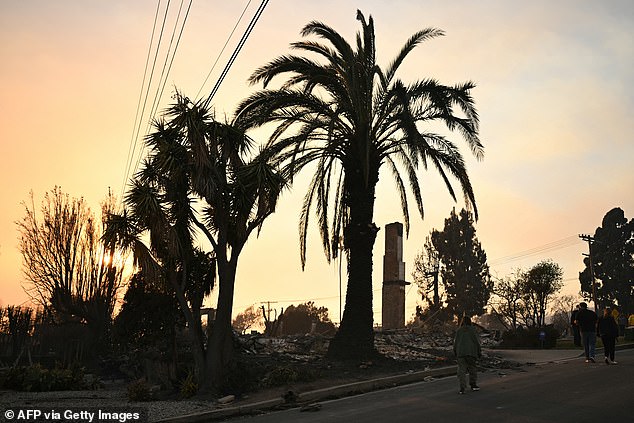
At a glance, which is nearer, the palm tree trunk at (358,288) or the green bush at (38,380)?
the palm tree trunk at (358,288)

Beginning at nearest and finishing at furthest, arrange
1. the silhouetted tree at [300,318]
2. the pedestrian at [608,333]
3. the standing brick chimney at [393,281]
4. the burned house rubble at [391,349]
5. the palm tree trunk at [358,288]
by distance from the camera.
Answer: the pedestrian at [608,333] → the palm tree trunk at [358,288] → the burned house rubble at [391,349] → the standing brick chimney at [393,281] → the silhouetted tree at [300,318]

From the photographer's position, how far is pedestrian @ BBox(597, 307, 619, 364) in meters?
16.1

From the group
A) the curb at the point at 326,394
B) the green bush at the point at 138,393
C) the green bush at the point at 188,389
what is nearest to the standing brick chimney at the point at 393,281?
the curb at the point at 326,394

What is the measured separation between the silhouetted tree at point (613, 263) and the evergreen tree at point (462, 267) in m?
12.0

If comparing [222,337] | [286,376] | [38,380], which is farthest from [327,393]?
[38,380]

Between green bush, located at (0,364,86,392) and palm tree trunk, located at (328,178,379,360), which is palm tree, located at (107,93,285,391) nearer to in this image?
palm tree trunk, located at (328,178,379,360)

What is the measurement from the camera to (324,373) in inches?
618

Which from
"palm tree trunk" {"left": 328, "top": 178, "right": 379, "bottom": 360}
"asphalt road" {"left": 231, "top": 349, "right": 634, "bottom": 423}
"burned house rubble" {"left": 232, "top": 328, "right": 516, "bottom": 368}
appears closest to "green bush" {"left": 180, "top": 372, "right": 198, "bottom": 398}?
"burned house rubble" {"left": 232, "top": 328, "right": 516, "bottom": 368}

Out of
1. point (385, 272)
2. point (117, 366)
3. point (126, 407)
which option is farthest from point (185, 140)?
point (385, 272)

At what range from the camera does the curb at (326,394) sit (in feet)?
40.2

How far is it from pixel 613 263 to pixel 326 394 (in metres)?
56.3

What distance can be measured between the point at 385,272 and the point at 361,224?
455 inches

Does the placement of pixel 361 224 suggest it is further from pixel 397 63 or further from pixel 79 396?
pixel 79 396

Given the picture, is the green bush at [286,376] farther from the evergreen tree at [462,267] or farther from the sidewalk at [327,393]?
the evergreen tree at [462,267]
